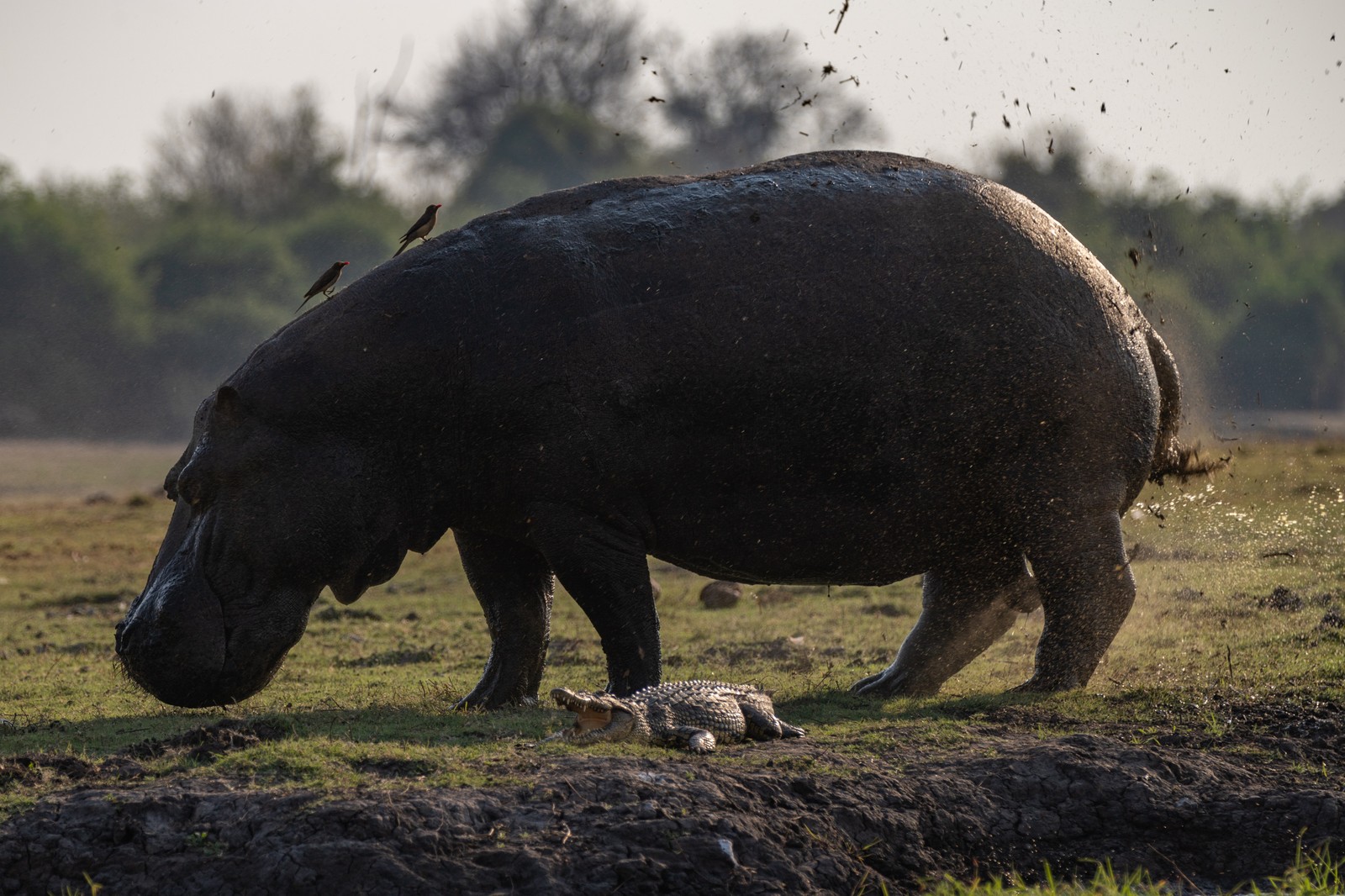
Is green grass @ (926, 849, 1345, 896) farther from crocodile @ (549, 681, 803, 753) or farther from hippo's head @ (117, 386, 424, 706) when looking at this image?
hippo's head @ (117, 386, 424, 706)

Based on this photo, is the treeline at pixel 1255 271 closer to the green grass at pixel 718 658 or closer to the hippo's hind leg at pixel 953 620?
the green grass at pixel 718 658

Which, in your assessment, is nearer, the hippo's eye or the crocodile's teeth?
the crocodile's teeth

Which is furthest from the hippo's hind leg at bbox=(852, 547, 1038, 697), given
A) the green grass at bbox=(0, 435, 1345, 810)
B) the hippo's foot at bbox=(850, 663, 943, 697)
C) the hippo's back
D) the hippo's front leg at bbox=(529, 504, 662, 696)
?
the hippo's front leg at bbox=(529, 504, 662, 696)

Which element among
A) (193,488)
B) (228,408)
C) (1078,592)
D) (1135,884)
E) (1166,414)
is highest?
(1166,414)

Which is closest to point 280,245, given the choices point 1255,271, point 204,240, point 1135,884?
point 204,240

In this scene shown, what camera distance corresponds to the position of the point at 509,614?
715 centimetres

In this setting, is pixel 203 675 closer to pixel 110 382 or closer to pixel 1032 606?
pixel 1032 606

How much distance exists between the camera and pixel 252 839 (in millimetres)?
4449

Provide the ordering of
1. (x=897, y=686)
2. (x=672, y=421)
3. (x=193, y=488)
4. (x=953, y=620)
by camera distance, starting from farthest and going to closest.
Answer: (x=953, y=620) < (x=897, y=686) < (x=672, y=421) < (x=193, y=488)

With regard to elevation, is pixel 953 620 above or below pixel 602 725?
above

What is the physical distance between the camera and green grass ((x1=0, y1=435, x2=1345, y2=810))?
228 inches

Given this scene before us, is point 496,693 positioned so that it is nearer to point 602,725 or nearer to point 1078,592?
point 602,725

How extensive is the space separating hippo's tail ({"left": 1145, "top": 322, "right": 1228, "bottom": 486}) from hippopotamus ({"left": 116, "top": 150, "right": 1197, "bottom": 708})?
360mm

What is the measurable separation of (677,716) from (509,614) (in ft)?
5.45
